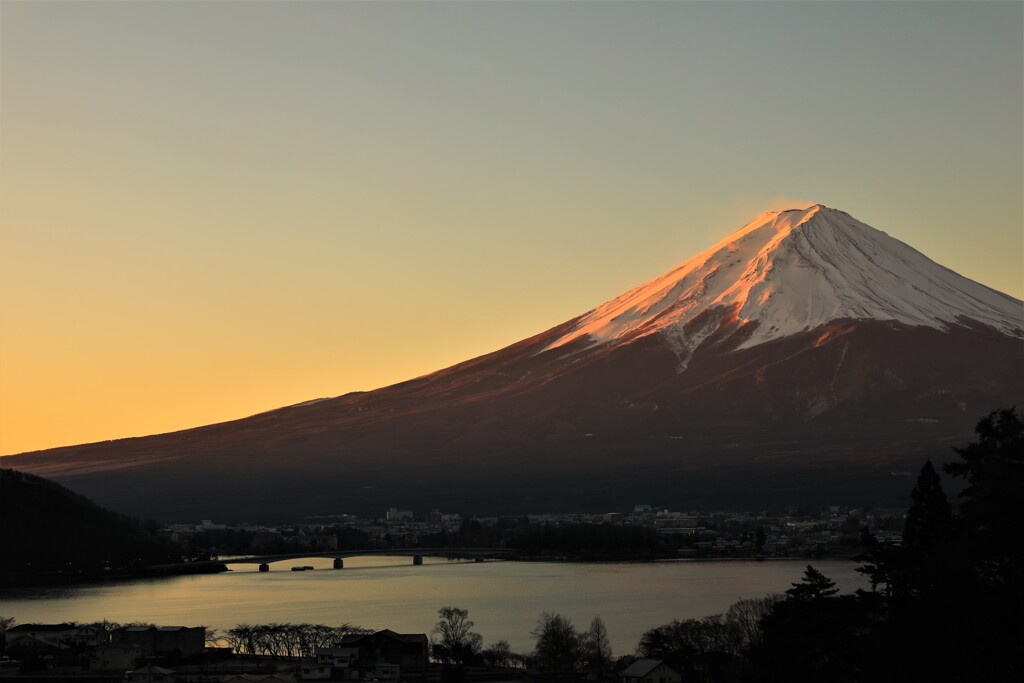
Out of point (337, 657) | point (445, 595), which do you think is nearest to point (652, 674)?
point (337, 657)

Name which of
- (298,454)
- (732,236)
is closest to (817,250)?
(732,236)

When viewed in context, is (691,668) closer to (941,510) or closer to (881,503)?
(941,510)

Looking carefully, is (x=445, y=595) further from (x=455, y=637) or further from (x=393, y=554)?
(x=393, y=554)

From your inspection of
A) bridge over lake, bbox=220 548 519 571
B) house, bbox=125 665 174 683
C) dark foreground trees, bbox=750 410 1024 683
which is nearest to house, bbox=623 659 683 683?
dark foreground trees, bbox=750 410 1024 683

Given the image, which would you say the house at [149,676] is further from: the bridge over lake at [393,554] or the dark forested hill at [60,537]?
the bridge over lake at [393,554]

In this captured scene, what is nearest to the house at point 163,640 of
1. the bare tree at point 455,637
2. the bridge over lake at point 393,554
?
the bare tree at point 455,637

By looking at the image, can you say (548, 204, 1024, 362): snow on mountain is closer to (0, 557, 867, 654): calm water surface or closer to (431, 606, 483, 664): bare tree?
(0, 557, 867, 654): calm water surface
